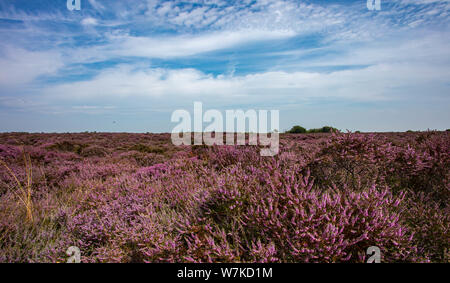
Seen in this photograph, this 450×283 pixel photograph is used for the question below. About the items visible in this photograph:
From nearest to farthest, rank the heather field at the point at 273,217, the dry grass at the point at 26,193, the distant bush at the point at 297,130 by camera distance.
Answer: the heather field at the point at 273,217 → the dry grass at the point at 26,193 → the distant bush at the point at 297,130

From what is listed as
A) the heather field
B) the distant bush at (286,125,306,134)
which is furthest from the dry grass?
the distant bush at (286,125,306,134)

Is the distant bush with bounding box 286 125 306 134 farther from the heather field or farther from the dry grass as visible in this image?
the dry grass

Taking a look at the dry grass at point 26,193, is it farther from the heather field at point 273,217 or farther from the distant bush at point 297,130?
the distant bush at point 297,130

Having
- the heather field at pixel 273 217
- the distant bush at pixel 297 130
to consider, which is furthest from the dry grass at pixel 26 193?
the distant bush at pixel 297 130

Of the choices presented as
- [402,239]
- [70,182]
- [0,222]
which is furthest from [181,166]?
[402,239]

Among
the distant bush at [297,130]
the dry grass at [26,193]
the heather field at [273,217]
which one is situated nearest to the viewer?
the heather field at [273,217]

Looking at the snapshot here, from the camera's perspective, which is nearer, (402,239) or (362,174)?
(402,239)

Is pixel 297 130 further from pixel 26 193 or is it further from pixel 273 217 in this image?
pixel 273 217

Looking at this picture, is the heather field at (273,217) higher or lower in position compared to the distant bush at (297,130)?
lower

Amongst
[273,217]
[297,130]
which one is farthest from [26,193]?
[297,130]
